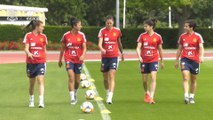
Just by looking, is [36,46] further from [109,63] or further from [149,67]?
[149,67]

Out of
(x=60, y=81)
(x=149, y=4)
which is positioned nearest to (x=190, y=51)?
(x=60, y=81)

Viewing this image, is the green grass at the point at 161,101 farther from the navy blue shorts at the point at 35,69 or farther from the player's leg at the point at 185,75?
the navy blue shorts at the point at 35,69

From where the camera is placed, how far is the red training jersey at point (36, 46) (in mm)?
11828

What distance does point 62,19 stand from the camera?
229 ft

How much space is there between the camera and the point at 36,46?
38.9 ft

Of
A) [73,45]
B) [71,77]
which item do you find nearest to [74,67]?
[71,77]

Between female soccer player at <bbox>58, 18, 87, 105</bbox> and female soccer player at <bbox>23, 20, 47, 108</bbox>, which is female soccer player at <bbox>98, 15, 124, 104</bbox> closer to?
female soccer player at <bbox>58, 18, 87, 105</bbox>

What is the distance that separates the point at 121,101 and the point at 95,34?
124 ft

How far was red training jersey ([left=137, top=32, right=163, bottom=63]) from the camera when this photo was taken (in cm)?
1253

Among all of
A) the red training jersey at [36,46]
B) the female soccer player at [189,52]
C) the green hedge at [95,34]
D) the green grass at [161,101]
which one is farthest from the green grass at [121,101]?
the green hedge at [95,34]

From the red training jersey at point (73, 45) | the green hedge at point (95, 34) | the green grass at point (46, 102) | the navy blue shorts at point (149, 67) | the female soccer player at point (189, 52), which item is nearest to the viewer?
the green grass at point (46, 102)

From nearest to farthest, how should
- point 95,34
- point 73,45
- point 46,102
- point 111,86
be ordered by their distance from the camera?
point 73,45 < point 111,86 < point 46,102 < point 95,34

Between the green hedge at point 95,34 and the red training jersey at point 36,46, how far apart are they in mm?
35094

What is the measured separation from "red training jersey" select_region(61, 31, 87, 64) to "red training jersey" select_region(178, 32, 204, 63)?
2438 mm
